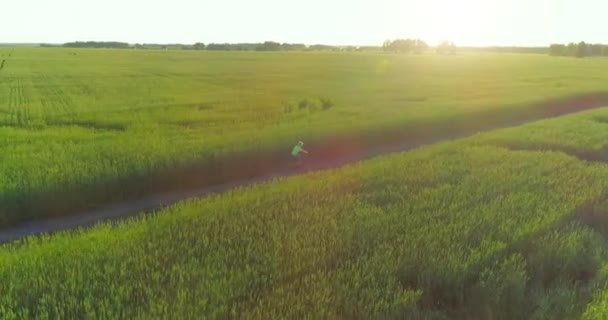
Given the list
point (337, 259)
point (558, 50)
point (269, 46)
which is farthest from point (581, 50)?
point (337, 259)

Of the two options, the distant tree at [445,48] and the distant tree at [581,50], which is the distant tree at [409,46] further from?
the distant tree at [581,50]

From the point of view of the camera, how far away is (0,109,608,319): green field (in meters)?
4.91

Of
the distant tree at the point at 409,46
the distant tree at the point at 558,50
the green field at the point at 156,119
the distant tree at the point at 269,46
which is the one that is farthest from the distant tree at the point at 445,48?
the green field at the point at 156,119

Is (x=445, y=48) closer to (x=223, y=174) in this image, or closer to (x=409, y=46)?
(x=409, y=46)

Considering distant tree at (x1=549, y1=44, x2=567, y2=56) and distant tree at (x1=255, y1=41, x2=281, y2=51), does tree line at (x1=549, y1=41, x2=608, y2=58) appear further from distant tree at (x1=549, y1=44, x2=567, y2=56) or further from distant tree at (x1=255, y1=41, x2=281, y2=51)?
distant tree at (x1=255, y1=41, x2=281, y2=51)

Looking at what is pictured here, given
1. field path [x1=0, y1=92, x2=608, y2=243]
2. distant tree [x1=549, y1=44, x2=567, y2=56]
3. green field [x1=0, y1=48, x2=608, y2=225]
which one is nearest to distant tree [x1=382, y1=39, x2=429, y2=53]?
distant tree [x1=549, y1=44, x2=567, y2=56]

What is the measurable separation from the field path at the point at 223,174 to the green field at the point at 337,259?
2258mm

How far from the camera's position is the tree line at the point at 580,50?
126 m

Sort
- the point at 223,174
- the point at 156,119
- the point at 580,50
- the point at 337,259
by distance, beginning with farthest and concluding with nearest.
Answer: the point at 580,50 < the point at 156,119 < the point at 223,174 < the point at 337,259

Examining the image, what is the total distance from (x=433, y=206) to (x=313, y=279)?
3484 millimetres

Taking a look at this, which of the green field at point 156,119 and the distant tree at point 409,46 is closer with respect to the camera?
the green field at point 156,119

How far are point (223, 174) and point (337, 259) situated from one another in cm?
694

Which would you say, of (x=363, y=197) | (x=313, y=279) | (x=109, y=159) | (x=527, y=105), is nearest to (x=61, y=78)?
(x=109, y=159)

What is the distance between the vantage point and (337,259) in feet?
Answer: 19.5
